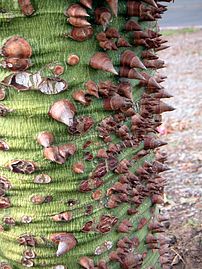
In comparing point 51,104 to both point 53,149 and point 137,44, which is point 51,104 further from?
point 137,44

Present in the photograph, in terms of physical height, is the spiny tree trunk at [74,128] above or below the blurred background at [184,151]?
above

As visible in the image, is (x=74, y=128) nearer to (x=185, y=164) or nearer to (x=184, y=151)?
(x=185, y=164)

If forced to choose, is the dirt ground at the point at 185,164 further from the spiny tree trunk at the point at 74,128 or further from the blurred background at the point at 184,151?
the spiny tree trunk at the point at 74,128

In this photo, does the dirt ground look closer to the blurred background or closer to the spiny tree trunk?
the blurred background

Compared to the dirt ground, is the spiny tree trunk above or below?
above

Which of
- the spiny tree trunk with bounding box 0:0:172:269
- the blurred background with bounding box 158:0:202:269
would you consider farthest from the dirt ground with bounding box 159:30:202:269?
the spiny tree trunk with bounding box 0:0:172:269

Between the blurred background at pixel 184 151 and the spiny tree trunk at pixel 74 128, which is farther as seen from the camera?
the blurred background at pixel 184 151

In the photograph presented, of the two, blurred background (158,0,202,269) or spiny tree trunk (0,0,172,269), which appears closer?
spiny tree trunk (0,0,172,269)

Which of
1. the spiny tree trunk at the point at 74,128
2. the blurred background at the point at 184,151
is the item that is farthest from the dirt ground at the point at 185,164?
the spiny tree trunk at the point at 74,128
